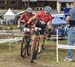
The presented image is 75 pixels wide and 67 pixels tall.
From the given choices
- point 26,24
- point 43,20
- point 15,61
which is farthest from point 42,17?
point 15,61

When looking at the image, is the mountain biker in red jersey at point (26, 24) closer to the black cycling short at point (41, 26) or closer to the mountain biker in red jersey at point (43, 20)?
the mountain biker in red jersey at point (43, 20)

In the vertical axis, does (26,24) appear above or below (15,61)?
above

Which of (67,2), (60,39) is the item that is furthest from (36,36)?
(67,2)

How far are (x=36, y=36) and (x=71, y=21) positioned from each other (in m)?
1.19

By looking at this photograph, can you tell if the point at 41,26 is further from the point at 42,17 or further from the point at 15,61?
the point at 15,61

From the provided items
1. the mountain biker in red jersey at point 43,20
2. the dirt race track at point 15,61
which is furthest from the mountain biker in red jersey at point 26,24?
the dirt race track at point 15,61

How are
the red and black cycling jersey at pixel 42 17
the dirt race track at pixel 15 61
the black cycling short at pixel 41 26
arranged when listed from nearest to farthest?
the dirt race track at pixel 15 61 → the black cycling short at pixel 41 26 → the red and black cycling jersey at pixel 42 17

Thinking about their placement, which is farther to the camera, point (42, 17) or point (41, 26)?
point (42, 17)

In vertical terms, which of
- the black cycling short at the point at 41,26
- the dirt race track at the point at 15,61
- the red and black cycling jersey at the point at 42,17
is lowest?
the dirt race track at the point at 15,61

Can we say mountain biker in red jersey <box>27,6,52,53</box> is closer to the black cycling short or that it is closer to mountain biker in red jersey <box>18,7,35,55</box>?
the black cycling short

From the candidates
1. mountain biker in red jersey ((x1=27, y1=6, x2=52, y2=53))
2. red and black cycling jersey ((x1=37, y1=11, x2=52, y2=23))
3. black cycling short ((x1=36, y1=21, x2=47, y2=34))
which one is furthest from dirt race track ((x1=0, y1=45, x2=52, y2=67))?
red and black cycling jersey ((x1=37, y1=11, x2=52, y2=23))

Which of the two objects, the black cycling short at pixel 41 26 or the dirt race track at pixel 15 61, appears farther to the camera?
the black cycling short at pixel 41 26

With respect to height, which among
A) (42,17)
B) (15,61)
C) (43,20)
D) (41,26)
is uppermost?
(42,17)

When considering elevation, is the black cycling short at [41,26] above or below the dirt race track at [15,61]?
above
